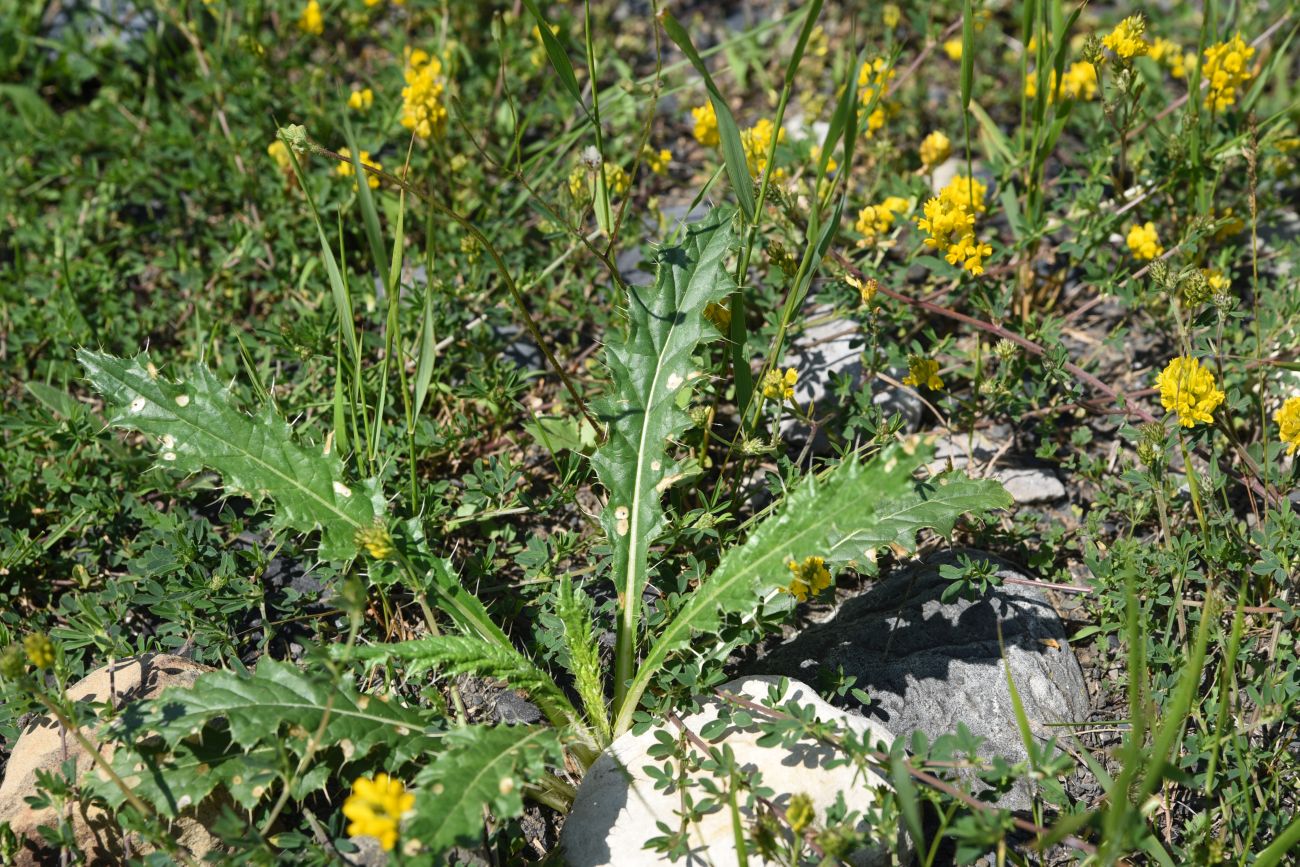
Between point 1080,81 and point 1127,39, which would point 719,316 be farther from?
point 1080,81

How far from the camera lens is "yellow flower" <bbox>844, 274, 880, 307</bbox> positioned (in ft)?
10.4

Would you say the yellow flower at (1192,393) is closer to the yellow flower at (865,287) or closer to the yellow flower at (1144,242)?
the yellow flower at (1144,242)

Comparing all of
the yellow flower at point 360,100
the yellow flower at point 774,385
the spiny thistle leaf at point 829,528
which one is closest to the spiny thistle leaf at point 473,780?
the spiny thistle leaf at point 829,528

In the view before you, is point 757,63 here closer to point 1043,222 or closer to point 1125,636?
point 1043,222

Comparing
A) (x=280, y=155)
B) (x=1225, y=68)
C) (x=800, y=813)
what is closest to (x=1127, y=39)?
(x=1225, y=68)

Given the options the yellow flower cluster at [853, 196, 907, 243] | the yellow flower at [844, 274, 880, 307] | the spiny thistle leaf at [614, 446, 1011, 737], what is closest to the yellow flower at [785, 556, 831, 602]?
the spiny thistle leaf at [614, 446, 1011, 737]

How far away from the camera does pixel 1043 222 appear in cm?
362

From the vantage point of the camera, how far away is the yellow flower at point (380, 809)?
2062 mm

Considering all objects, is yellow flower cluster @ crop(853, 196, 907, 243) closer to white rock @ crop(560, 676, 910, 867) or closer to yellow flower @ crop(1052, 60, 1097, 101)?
yellow flower @ crop(1052, 60, 1097, 101)

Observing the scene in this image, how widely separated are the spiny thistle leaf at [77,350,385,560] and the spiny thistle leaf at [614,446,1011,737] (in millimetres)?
920

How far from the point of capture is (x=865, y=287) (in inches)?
126

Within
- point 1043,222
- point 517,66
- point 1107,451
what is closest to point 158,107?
point 517,66

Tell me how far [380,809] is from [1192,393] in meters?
2.37

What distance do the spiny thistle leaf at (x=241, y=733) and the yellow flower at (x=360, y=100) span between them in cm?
265
